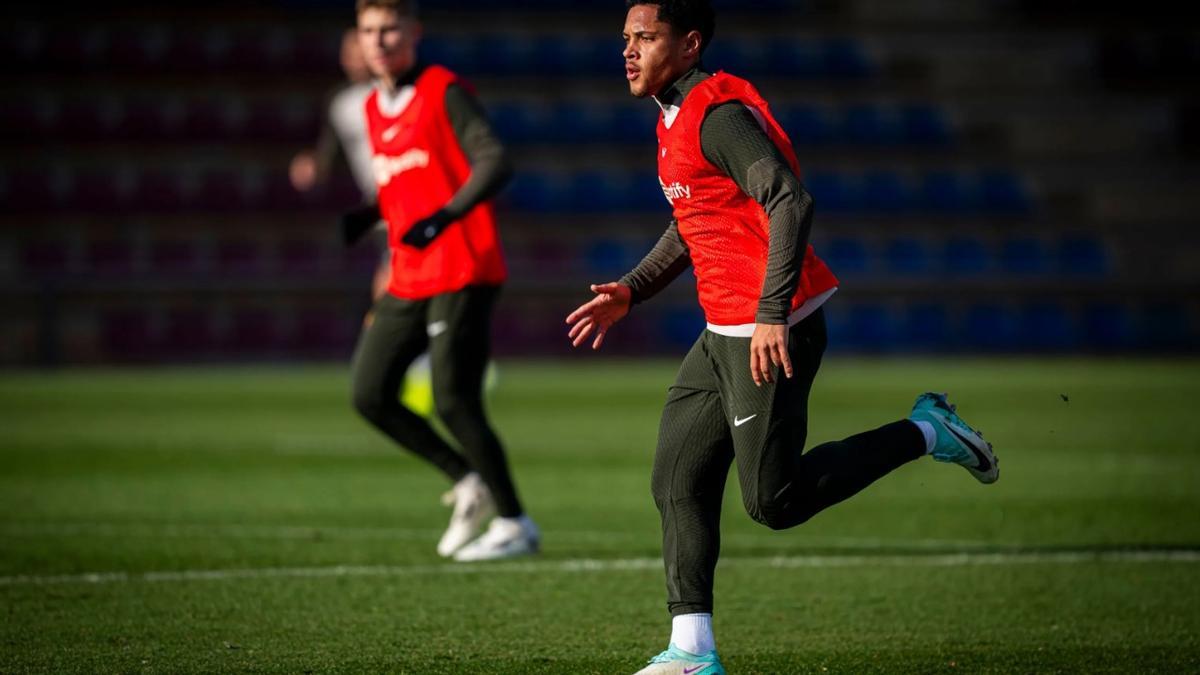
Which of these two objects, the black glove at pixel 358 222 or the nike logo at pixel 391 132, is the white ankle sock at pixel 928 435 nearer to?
the nike logo at pixel 391 132

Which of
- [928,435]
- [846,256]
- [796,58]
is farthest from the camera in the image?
[796,58]

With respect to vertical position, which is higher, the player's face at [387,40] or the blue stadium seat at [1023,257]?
the player's face at [387,40]

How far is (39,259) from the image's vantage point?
2869 cm

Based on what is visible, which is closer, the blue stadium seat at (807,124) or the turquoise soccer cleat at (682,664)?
the turquoise soccer cleat at (682,664)

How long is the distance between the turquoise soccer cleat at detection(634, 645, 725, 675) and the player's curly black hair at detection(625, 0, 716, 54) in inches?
63.7

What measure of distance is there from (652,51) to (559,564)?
9.28 feet

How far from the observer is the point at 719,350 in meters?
4.47

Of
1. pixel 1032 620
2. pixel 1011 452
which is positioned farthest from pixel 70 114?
pixel 1032 620

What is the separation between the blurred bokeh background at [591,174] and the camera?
28562 mm

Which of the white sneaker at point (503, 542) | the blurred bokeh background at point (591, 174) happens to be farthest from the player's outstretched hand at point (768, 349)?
the blurred bokeh background at point (591, 174)

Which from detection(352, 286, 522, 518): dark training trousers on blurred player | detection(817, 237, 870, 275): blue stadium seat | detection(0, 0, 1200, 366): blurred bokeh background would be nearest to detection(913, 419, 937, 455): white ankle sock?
detection(352, 286, 522, 518): dark training trousers on blurred player

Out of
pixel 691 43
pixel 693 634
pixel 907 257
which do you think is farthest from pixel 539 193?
pixel 693 634

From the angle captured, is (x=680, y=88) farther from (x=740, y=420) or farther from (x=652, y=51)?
(x=740, y=420)

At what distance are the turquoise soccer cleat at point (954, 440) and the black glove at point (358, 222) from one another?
3.19 meters
